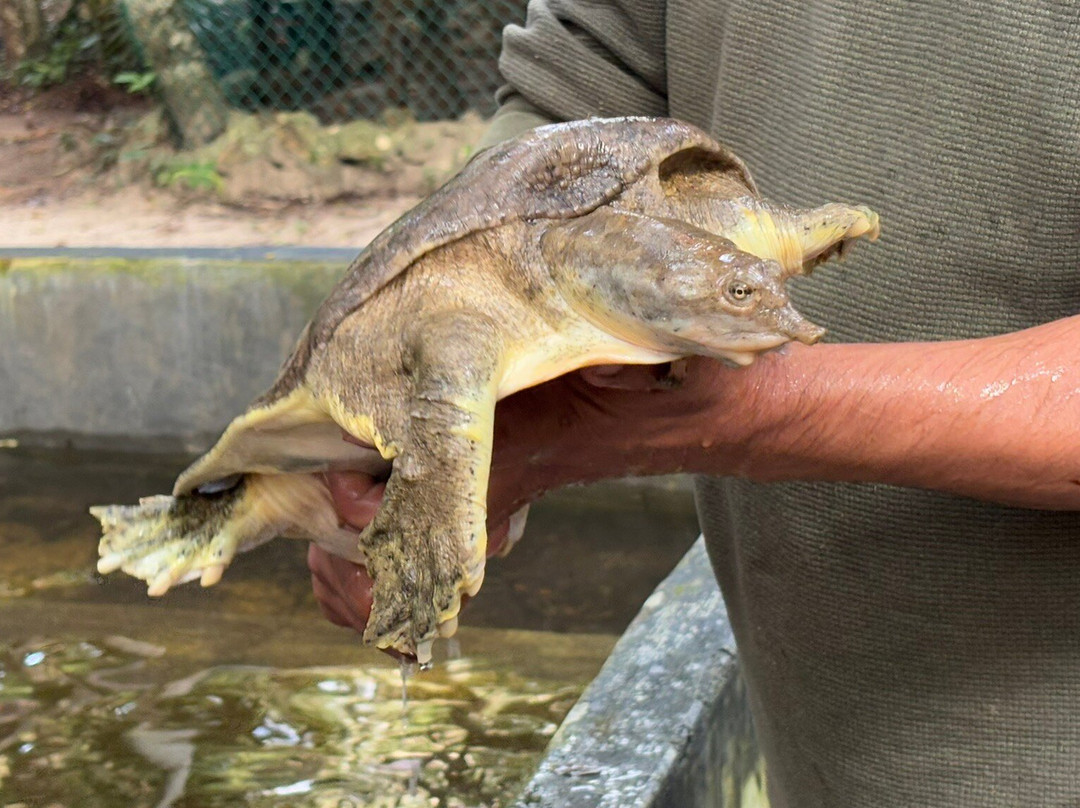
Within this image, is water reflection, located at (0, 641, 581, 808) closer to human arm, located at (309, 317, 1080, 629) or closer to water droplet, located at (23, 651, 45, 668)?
water droplet, located at (23, 651, 45, 668)

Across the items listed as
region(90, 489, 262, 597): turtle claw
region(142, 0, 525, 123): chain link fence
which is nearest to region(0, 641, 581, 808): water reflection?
region(90, 489, 262, 597): turtle claw

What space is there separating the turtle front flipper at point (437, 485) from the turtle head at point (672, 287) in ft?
0.26

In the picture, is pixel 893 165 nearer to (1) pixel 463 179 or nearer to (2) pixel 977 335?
(2) pixel 977 335

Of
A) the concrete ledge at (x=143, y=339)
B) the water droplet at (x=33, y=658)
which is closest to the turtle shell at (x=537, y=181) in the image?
the water droplet at (x=33, y=658)

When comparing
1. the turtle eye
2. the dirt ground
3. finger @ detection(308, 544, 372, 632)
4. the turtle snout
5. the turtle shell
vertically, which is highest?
the dirt ground

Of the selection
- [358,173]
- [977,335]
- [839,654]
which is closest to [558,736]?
[839,654]

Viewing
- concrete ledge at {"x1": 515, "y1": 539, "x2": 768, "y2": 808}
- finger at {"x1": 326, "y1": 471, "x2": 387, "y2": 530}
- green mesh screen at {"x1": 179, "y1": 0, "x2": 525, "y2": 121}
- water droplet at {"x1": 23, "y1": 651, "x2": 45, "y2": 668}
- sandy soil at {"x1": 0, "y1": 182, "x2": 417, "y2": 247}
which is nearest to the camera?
finger at {"x1": 326, "y1": 471, "x2": 387, "y2": 530}

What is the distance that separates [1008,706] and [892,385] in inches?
16.8

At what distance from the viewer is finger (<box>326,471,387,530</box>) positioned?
1095 mm

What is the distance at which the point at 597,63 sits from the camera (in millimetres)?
1440

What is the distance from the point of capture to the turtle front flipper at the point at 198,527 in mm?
1250

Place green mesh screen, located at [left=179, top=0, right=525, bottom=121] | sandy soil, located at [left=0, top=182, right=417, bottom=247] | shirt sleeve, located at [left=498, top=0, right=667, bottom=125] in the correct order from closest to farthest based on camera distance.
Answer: shirt sleeve, located at [left=498, top=0, right=667, bottom=125]
sandy soil, located at [left=0, top=182, right=417, bottom=247]
green mesh screen, located at [left=179, top=0, right=525, bottom=121]

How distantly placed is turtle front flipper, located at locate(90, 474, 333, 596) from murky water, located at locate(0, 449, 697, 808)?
47.3 inches

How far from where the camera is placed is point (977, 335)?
45.6 inches
